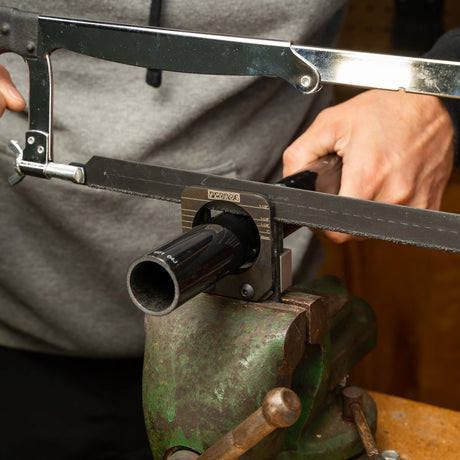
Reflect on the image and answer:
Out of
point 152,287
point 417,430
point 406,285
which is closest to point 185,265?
point 152,287

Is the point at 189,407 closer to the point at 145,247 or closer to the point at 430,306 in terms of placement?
the point at 145,247

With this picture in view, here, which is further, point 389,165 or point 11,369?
point 11,369

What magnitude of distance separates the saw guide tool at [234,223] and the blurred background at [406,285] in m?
1.13

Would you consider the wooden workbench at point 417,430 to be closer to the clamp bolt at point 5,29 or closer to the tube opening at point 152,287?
the tube opening at point 152,287

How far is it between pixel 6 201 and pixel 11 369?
13.1 inches

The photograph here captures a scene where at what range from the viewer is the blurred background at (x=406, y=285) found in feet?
5.89

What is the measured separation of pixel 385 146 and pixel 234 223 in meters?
0.30

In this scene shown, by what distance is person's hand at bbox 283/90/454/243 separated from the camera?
846 millimetres

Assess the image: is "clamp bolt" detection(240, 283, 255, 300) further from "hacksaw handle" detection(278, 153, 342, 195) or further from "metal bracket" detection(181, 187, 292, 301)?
"hacksaw handle" detection(278, 153, 342, 195)

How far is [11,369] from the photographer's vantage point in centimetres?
122

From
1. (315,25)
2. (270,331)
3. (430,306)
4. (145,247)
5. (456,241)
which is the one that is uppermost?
(315,25)

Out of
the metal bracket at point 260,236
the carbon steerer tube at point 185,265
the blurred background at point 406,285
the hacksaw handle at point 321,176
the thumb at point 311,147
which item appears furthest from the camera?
the blurred background at point 406,285

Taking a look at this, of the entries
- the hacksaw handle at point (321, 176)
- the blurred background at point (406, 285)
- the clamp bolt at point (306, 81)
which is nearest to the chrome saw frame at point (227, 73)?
the clamp bolt at point (306, 81)

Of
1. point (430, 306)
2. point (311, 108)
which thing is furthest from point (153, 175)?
point (430, 306)
